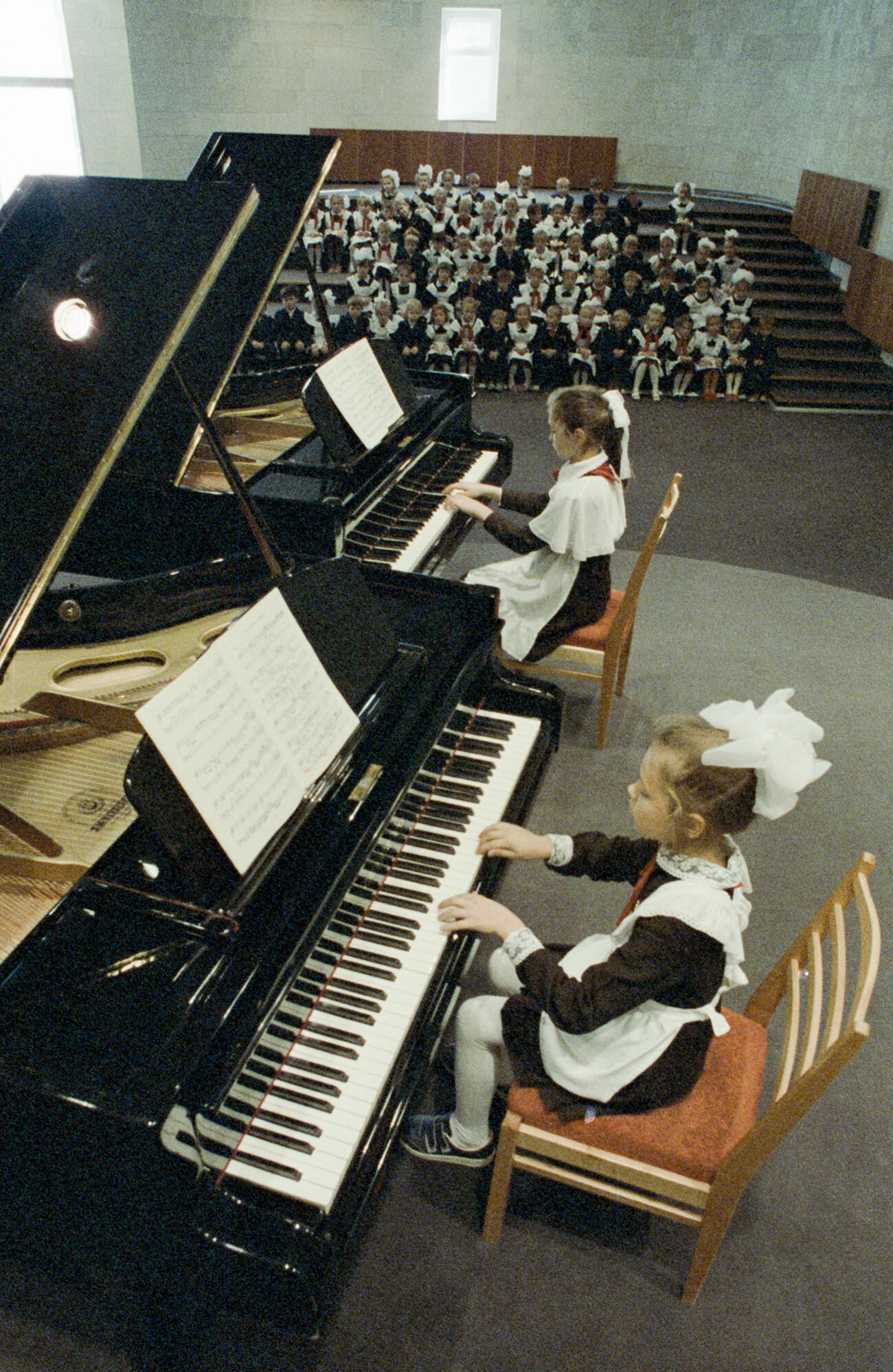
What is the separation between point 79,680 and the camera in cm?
239

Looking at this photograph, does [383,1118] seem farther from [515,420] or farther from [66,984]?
[515,420]

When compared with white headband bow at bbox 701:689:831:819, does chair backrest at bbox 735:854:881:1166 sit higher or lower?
lower

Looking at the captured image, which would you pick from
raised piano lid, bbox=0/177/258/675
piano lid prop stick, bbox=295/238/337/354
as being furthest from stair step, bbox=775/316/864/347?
raised piano lid, bbox=0/177/258/675

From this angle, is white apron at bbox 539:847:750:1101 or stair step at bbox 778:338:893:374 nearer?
white apron at bbox 539:847:750:1101

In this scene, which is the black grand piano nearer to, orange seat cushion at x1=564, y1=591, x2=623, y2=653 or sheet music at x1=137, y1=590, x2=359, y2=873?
orange seat cushion at x1=564, y1=591, x2=623, y2=653

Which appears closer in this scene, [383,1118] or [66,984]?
[66,984]

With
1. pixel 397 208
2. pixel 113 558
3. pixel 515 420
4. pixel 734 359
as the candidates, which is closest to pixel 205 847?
pixel 113 558

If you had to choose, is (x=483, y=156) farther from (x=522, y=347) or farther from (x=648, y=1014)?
(x=648, y=1014)

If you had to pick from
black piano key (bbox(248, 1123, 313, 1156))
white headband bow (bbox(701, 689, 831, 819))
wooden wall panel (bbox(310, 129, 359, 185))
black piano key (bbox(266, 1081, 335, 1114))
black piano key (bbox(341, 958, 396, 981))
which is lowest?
black piano key (bbox(248, 1123, 313, 1156))

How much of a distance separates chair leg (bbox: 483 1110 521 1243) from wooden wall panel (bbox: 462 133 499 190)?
1475cm

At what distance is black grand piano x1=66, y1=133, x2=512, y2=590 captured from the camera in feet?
10.2

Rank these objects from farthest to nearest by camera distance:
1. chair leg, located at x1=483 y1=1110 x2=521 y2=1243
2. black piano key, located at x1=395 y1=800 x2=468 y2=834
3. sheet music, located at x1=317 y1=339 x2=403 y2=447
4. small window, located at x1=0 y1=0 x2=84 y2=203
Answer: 1. small window, located at x1=0 y1=0 x2=84 y2=203
2. sheet music, located at x1=317 y1=339 x2=403 y2=447
3. black piano key, located at x1=395 y1=800 x2=468 y2=834
4. chair leg, located at x1=483 y1=1110 x2=521 y2=1243

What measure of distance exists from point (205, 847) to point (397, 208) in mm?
10236

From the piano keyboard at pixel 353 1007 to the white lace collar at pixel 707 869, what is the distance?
42 centimetres
